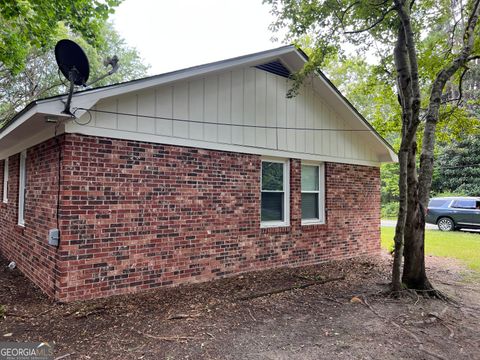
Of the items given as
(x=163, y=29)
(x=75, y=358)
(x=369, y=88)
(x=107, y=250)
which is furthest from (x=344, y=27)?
(x=163, y=29)

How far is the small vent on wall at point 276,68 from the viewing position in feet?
23.5

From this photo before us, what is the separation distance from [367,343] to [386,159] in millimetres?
6784

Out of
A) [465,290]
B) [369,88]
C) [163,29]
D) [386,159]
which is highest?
[163,29]

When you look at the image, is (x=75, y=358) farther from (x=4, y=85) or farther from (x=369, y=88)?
(x=4, y=85)

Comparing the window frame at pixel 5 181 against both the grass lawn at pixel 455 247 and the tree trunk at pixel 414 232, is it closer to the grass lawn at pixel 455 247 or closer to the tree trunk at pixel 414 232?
the tree trunk at pixel 414 232

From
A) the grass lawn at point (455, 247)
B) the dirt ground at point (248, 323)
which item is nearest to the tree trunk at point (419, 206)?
the dirt ground at point (248, 323)

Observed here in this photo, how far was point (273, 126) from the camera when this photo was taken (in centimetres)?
718

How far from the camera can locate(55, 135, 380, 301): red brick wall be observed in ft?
15.8

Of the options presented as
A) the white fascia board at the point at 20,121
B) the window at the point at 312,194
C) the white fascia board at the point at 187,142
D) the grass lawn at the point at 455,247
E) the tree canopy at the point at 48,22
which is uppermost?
the tree canopy at the point at 48,22

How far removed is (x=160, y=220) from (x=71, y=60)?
9.12ft

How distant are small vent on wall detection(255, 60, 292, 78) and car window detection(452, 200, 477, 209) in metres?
13.1

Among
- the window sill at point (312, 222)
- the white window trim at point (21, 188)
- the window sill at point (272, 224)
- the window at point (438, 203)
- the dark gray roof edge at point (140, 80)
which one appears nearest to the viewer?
the dark gray roof edge at point (140, 80)

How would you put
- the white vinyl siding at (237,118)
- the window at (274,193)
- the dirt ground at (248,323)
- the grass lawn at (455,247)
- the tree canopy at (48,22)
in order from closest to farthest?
the dirt ground at (248,323) → the white vinyl siding at (237,118) → the window at (274,193) → the tree canopy at (48,22) → the grass lawn at (455,247)

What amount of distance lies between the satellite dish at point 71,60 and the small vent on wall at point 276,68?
12.2 feet
